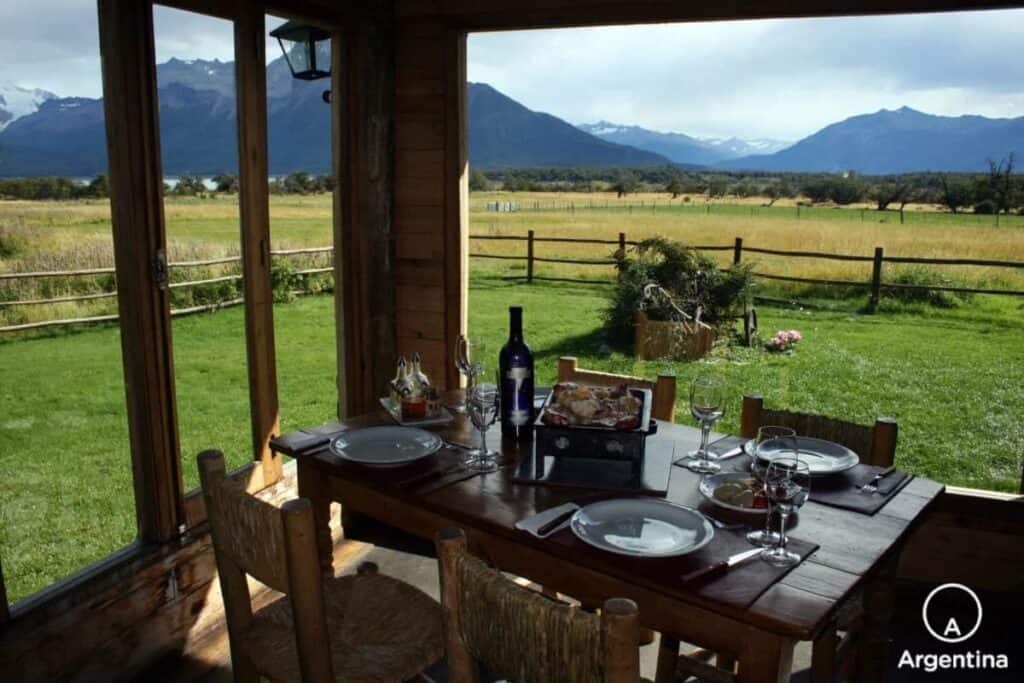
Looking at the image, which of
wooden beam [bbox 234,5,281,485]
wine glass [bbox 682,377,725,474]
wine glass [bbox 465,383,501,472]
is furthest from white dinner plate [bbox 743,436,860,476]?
wooden beam [bbox 234,5,281,485]

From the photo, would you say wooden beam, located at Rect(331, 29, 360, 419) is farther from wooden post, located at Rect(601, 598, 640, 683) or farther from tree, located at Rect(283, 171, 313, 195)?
wooden post, located at Rect(601, 598, 640, 683)

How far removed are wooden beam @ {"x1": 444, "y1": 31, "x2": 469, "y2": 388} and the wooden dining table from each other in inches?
48.4

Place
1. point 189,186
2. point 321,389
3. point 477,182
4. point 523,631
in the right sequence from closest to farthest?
point 523,631, point 189,186, point 477,182, point 321,389

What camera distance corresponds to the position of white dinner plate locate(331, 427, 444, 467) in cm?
177

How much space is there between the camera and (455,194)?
122 inches

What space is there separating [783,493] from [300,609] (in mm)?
914

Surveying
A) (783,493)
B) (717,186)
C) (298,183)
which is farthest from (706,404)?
(717,186)

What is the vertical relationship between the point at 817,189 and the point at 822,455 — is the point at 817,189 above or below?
above

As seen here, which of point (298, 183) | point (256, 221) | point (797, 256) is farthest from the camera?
point (797, 256)

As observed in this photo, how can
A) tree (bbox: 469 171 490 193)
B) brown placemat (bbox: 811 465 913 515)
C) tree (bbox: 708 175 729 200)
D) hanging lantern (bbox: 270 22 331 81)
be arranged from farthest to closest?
tree (bbox: 708 175 729 200) < tree (bbox: 469 171 490 193) < hanging lantern (bbox: 270 22 331 81) < brown placemat (bbox: 811 465 913 515)

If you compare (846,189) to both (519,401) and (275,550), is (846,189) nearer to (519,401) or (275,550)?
(519,401)

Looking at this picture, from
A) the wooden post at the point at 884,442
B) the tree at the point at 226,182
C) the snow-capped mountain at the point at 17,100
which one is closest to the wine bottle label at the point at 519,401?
the wooden post at the point at 884,442

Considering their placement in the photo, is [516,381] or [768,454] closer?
[768,454]

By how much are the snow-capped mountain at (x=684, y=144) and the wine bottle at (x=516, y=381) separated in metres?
2.94
